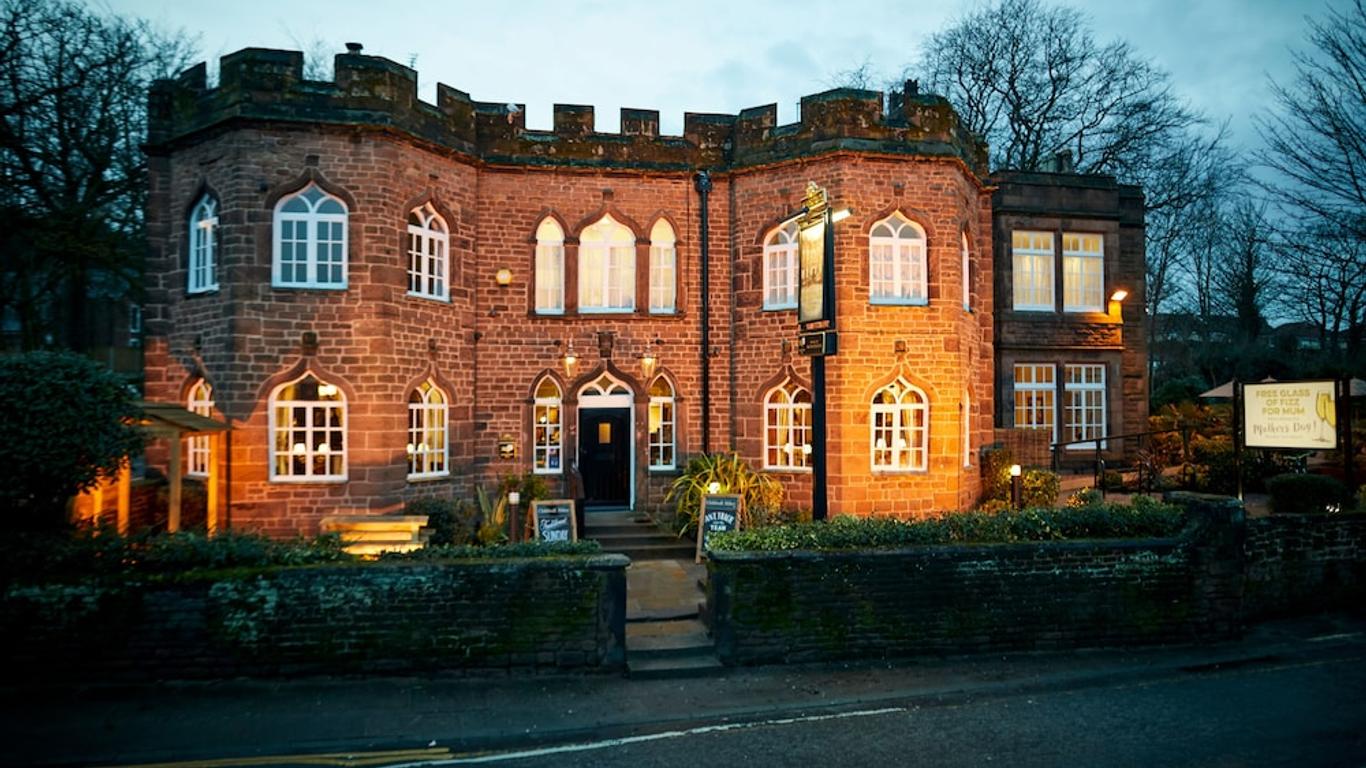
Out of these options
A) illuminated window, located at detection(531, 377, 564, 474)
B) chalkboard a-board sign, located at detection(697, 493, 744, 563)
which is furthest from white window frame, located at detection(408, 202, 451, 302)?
chalkboard a-board sign, located at detection(697, 493, 744, 563)

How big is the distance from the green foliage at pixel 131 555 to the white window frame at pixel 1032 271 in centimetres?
1738

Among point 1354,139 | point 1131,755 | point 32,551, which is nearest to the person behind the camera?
point 1131,755

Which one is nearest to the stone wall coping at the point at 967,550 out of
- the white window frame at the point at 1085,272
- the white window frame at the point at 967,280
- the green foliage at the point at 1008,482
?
the green foliage at the point at 1008,482

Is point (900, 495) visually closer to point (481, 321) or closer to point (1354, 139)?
point (481, 321)

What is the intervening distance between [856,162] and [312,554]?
11.7 meters

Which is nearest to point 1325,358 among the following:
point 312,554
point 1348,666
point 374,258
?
point 1348,666

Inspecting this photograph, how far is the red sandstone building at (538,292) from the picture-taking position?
14.0m

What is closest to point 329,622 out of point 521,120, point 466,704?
point 466,704

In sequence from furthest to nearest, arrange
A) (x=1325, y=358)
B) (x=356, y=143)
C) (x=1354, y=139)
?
1. (x=1325, y=358)
2. (x=1354, y=139)
3. (x=356, y=143)

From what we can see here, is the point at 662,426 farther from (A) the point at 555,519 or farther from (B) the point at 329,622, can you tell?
(B) the point at 329,622

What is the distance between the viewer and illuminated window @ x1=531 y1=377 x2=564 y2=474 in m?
16.5

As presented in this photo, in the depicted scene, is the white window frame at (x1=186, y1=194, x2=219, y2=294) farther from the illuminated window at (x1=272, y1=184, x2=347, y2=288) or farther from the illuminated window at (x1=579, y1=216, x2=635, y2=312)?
the illuminated window at (x1=579, y1=216, x2=635, y2=312)

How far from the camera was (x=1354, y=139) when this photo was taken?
1683 cm

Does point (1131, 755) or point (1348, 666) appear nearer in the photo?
point (1131, 755)
